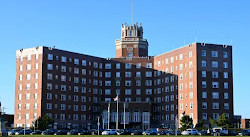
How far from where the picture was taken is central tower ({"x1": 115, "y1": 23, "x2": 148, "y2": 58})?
179 meters

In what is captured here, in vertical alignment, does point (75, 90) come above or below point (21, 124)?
above

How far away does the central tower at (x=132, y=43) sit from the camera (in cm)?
17888

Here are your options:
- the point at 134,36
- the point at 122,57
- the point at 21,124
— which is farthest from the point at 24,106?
the point at 134,36

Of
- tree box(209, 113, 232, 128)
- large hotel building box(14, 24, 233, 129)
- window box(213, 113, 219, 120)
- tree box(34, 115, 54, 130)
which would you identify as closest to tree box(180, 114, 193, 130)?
large hotel building box(14, 24, 233, 129)

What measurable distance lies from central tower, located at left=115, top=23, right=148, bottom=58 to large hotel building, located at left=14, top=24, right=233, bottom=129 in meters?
8.10

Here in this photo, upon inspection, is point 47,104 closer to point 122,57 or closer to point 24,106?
point 24,106

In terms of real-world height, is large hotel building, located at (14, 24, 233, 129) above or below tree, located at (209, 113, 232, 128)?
above

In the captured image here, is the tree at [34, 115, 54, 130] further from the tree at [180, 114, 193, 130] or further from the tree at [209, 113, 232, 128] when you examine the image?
the tree at [209, 113, 232, 128]

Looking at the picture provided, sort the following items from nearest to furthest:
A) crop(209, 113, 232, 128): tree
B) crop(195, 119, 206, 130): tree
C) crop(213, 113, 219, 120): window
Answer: crop(209, 113, 232, 128): tree → crop(195, 119, 206, 130): tree → crop(213, 113, 219, 120): window

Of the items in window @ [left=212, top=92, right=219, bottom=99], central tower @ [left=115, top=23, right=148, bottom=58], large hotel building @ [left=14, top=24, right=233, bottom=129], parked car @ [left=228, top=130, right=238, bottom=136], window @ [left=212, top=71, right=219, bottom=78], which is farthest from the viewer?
central tower @ [left=115, top=23, right=148, bottom=58]

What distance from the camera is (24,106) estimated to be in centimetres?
15038

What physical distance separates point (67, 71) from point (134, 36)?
37.3 m

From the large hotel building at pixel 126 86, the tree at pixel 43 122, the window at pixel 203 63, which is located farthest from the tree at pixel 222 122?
the tree at pixel 43 122

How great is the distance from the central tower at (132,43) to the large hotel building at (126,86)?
26.6ft
